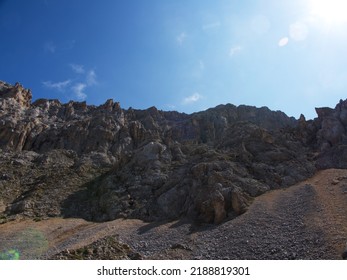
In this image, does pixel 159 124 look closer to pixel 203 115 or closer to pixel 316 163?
pixel 203 115

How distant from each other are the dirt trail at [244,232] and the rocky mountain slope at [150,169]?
2.40 m

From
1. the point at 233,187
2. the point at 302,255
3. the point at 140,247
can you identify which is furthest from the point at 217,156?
the point at 302,255

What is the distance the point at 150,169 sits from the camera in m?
48.3

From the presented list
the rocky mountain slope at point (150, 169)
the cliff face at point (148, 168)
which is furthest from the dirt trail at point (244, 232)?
the cliff face at point (148, 168)

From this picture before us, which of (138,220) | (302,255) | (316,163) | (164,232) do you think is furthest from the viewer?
(316,163)

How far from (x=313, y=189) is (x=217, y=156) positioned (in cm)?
1456

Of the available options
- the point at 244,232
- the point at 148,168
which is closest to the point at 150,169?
the point at 148,168

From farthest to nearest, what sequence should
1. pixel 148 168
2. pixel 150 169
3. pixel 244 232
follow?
1. pixel 148 168
2. pixel 150 169
3. pixel 244 232

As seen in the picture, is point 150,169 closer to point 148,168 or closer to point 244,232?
point 148,168

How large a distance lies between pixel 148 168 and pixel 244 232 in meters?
23.0

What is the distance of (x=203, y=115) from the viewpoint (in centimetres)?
10344

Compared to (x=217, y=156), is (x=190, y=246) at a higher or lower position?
lower

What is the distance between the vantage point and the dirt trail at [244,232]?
2419 cm

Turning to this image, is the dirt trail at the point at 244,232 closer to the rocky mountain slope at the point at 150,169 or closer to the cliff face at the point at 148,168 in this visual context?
the rocky mountain slope at the point at 150,169
